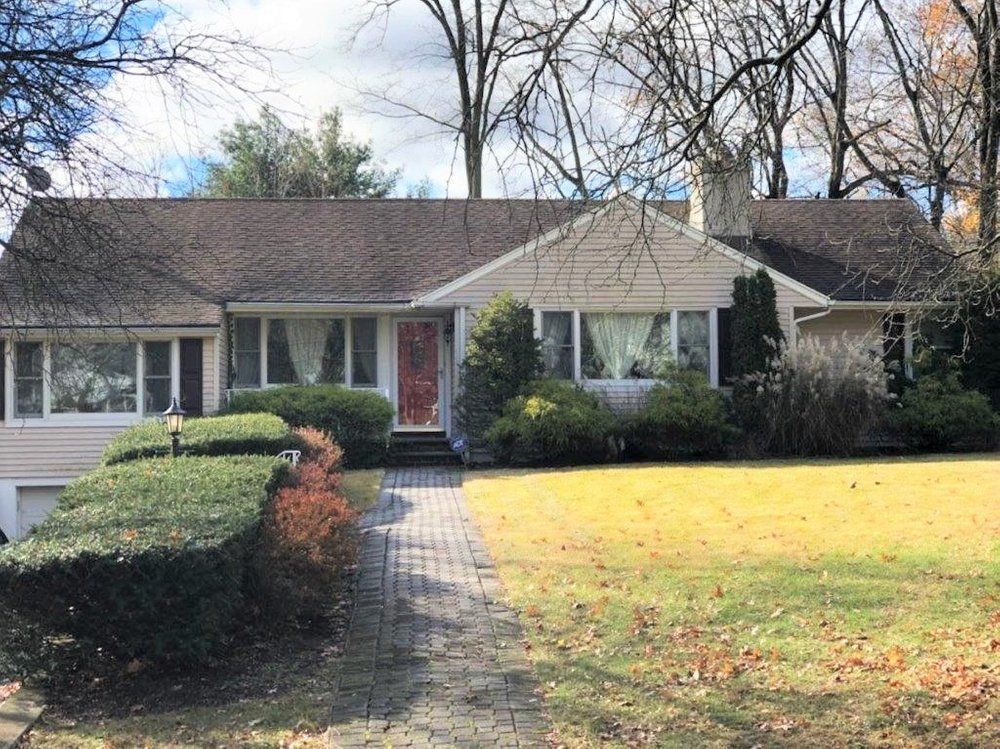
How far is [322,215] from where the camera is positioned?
79.7ft

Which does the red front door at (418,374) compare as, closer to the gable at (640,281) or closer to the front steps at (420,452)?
the front steps at (420,452)

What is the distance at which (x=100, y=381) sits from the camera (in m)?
20.2

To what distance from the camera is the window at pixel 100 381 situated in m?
20.1

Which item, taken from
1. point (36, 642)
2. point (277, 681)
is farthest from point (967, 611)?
point (36, 642)

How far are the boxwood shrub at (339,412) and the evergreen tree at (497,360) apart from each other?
1.58 meters

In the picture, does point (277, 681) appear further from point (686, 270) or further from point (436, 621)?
point (686, 270)

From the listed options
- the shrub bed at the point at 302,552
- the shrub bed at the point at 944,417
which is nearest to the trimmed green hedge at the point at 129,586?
the shrub bed at the point at 302,552

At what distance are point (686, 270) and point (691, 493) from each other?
6957 mm

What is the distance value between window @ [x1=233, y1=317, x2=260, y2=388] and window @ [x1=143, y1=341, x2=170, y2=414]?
1511 mm

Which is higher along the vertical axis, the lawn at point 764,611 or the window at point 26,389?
the window at point 26,389

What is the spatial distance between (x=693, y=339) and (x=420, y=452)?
5706 mm

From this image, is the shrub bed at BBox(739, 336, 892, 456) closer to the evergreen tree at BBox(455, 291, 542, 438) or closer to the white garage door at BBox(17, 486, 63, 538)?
the evergreen tree at BBox(455, 291, 542, 438)

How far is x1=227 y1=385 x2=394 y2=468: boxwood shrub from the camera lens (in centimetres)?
1925

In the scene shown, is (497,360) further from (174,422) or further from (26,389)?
(26,389)
